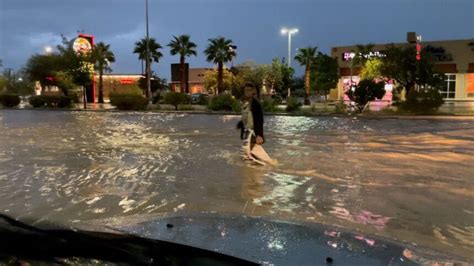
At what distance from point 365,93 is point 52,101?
92.6ft

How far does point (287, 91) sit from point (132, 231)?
65426mm

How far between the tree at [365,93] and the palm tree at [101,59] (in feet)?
91.2

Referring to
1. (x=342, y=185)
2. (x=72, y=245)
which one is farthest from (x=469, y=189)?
(x=72, y=245)

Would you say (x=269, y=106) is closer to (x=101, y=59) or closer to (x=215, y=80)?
(x=101, y=59)

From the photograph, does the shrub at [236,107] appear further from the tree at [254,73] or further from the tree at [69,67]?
the tree at [254,73]

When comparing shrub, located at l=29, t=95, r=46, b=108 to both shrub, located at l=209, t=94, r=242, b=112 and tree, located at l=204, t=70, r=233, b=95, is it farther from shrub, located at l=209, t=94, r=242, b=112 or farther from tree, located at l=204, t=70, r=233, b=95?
tree, located at l=204, t=70, r=233, b=95

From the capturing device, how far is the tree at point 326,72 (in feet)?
242

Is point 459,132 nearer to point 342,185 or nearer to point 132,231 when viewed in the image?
point 342,185

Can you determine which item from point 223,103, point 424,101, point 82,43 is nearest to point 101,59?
point 82,43

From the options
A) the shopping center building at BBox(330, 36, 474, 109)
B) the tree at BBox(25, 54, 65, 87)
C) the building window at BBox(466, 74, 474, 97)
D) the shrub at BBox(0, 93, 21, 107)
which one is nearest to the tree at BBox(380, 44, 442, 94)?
the shopping center building at BBox(330, 36, 474, 109)

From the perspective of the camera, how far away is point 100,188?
8.75m

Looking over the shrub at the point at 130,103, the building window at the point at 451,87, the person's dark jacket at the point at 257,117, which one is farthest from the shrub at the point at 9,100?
the building window at the point at 451,87

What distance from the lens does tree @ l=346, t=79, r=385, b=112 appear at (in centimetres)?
3353

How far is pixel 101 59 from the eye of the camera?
58219 mm
